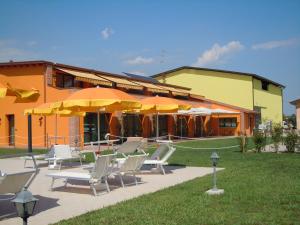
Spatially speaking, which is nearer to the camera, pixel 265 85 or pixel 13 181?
pixel 13 181

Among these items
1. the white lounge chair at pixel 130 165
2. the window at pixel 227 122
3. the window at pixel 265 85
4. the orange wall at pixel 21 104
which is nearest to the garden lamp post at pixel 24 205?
the white lounge chair at pixel 130 165

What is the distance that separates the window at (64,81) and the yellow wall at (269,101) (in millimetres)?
27749

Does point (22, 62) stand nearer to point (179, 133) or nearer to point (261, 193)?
point (179, 133)

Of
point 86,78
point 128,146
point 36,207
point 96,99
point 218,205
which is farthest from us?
point 86,78

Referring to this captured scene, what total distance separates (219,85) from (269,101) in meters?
8.95

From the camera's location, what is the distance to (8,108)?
2839 cm

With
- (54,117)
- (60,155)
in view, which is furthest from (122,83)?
(60,155)

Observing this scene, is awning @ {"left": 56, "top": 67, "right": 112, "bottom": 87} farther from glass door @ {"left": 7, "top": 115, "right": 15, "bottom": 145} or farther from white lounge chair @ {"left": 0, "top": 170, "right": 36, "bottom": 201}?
white lounge chair @ {"left": 0, "top": 170, "right": 36, "bottom": 201}

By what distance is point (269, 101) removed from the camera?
181 ft

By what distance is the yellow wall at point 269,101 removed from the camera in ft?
168

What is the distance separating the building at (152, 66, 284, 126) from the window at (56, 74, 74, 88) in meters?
25.2

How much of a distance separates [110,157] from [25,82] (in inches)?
778

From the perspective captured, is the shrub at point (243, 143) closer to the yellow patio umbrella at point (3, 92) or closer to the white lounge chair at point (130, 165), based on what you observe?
the white lounge chair at point (130, 165)

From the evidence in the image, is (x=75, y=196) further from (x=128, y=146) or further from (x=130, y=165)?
(x=128, y=146)
